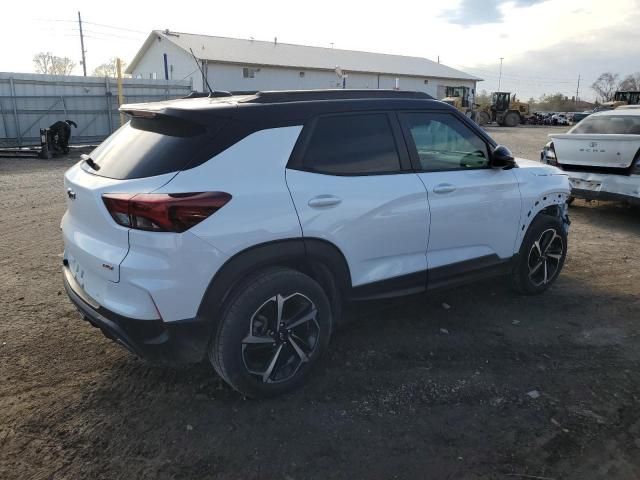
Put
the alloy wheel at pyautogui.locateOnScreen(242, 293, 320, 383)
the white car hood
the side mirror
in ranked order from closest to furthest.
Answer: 1. the alloy wheel at pyautogui.locateOnScreen(242, 293, 320, 383)
2. the side mirror
3. the white car hood

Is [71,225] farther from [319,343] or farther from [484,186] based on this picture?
[484,186]

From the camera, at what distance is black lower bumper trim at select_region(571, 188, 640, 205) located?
23.9 ft

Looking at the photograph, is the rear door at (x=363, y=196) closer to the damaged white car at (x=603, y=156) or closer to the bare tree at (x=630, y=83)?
the damaged white car at (x=603, y=156)

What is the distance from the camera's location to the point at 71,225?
10.9ft

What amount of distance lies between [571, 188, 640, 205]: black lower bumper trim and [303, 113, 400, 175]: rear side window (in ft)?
17.1

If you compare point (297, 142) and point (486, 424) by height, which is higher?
point (297, 142)

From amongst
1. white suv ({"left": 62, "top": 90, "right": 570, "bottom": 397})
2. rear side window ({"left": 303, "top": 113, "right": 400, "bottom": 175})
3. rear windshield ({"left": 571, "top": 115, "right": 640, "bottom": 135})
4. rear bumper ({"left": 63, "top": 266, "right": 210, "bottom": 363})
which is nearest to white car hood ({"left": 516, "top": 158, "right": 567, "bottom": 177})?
white suv ({"left": 62, "top": 90, "right": 570, "bottom": 397})

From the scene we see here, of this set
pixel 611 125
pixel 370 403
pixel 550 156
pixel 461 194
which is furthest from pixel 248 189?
pixel 611 125

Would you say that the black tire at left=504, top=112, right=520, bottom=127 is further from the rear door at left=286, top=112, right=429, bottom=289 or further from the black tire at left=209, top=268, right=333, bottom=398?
the black tire at left=209, top=268, right=333, bottom=398

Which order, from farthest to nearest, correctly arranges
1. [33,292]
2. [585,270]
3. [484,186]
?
1. [585,270]
2. [33,292]
3. [484,186]

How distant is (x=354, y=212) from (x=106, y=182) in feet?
4.86

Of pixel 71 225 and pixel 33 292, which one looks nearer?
pixel 71 225

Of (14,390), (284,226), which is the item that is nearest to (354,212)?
(284,226)

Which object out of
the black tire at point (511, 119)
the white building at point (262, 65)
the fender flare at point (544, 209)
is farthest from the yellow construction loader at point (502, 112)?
the fender flare at point (544, 209)
